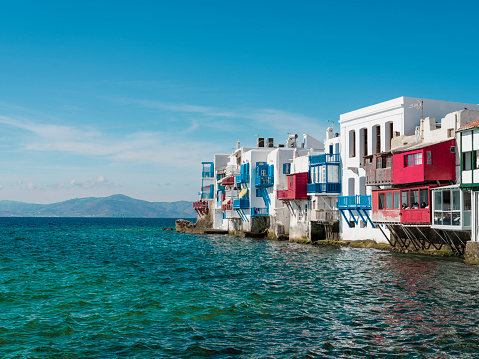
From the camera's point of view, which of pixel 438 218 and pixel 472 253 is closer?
pixel 472 253

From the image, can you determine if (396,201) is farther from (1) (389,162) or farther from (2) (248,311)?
(2) (248,311)

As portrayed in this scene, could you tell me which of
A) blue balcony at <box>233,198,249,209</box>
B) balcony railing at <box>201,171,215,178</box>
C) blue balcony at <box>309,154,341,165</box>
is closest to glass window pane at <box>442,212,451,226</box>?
blue balcony at <box>309,154,341,165</box>

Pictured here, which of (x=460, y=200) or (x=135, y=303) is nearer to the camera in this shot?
(x=135, y=303)

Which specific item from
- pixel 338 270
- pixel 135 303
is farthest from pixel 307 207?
pixel 135 303

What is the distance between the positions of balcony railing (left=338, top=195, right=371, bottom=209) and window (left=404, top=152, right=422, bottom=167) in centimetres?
803

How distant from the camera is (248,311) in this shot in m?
22.1

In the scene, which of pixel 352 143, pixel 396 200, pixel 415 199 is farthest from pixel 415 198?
pixel 352 143

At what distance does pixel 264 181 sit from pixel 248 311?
52244mm

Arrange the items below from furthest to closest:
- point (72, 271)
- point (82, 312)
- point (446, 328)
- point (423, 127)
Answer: point (423, 127) → point (72, 271) → point (82, 312) → point (446, 328)

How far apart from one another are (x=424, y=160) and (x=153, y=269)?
76.0 ft

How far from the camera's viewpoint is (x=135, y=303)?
79.9ft

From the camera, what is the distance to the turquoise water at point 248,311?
16609 millimetres

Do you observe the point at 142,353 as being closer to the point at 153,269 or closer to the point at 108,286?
the point at 108,286

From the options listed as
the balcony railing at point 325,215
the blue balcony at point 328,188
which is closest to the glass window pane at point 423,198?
the blue balcony at point 328,188
